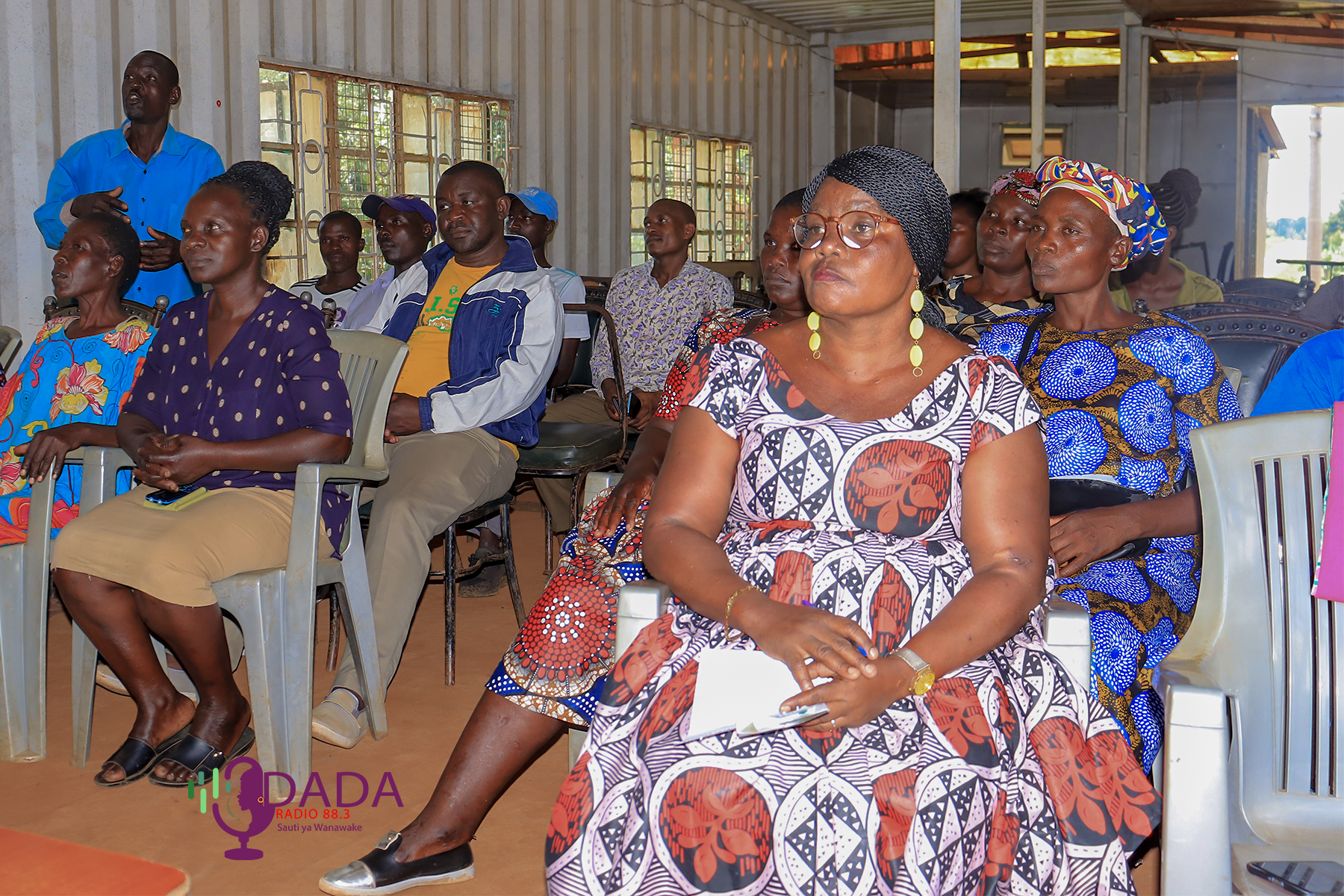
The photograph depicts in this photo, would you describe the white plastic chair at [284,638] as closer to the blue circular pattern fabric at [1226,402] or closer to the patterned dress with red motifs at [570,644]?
the patterned dress with red motifs at [570,644]

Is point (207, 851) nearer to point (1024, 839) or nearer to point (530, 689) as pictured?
point (530, 689)

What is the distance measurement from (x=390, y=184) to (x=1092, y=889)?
21.2ft

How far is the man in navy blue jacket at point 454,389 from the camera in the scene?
126 inches

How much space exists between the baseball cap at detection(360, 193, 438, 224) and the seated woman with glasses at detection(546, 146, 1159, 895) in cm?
352

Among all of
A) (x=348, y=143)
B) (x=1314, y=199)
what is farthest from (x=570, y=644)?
(x=1314, y=199)

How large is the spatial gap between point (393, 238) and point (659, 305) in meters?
1.26

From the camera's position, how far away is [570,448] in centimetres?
390

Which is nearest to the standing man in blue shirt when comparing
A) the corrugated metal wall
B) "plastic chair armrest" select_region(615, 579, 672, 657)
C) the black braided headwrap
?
the corrugated metal wall

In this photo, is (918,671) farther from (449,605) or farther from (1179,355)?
(449,605)

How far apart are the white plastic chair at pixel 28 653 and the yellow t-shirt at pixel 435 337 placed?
122 cm

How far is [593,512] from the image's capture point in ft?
8.20

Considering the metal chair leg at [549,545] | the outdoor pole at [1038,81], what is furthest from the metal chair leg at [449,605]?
the outdoor pole at [1038,81]

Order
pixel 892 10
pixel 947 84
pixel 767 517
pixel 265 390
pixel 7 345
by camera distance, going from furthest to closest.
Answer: pixel 892 10 < pixel 947 84 < pixel 7 345 < pixel 265 390 < pixel 767 517

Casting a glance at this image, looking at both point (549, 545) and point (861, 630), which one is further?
point (549, 545)
